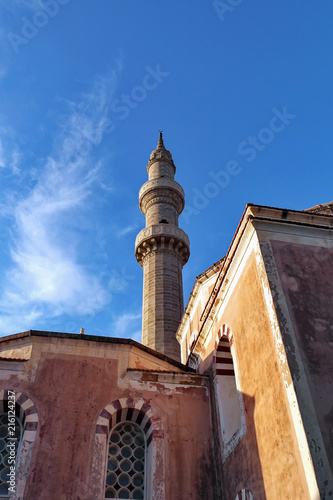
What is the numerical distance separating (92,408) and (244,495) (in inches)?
124

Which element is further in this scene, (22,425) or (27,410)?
(22,425)

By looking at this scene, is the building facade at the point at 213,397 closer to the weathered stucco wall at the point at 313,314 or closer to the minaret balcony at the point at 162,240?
the weathered stucco wall at the point at 313,314

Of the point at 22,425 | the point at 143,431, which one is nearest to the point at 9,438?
the point at 22,425

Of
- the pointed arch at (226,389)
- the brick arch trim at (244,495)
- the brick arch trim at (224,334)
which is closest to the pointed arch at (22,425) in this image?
the pointed arch at (226,389)

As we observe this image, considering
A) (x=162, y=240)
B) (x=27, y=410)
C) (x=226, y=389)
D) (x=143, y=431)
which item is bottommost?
(x=143, y=431)

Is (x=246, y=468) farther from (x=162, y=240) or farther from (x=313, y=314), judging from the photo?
(x=162, y=240)

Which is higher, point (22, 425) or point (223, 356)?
point (223, 356)

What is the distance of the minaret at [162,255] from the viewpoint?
18656mm

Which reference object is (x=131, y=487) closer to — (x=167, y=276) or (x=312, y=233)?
(x=312, y=233)

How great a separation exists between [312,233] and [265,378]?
2616 millimetres

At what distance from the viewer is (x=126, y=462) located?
8.07 metres

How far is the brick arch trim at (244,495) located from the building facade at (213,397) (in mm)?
27

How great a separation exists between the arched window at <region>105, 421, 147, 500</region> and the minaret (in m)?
9.23

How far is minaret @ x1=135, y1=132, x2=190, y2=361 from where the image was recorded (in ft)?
61.2
